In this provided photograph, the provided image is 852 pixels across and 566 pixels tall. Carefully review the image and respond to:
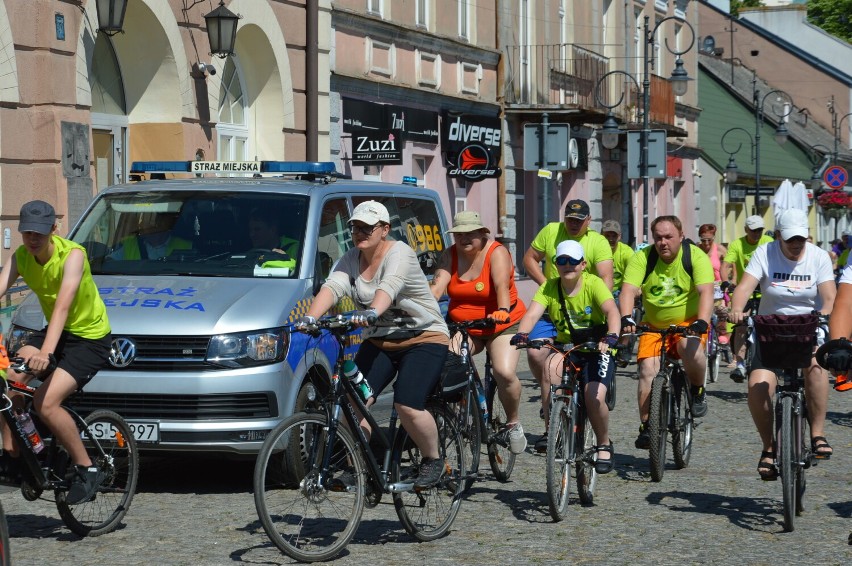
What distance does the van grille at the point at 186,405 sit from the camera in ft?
31.3

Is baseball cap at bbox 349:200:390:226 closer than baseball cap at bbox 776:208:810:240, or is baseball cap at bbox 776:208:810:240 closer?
baseball cap at bbox 349:200:390:226

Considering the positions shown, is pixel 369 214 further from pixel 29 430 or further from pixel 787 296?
pixel 787 296

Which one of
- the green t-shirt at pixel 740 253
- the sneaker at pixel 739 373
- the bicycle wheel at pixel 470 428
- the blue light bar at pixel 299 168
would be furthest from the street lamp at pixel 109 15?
the bicycle wheel at pixel 470 428

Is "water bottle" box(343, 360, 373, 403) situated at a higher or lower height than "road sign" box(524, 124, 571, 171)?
lower

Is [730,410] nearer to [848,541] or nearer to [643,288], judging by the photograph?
[643,288]

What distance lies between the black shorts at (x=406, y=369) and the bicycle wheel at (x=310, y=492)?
1.56ft

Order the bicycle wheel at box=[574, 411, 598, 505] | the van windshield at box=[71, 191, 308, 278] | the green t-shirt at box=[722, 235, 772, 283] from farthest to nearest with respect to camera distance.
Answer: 1. the green t-shirt at box=[722, 235, 772, 283]
2. the van windshield at box=[71, 191, 308, 278]
3. the bicycle wheel at box=[574, 411, 598, 505]

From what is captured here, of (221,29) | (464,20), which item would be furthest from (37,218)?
(464,20)

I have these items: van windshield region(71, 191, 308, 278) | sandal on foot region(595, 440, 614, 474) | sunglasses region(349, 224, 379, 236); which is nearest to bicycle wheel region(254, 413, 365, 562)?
sunglasses region(349, 224, 379, 236)

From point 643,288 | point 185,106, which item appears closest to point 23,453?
point 643,288

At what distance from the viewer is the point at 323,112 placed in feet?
76.7

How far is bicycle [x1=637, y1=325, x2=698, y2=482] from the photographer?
10672 millimetres

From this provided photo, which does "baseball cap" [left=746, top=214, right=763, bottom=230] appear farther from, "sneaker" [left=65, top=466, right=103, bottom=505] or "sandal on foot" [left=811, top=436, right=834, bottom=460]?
"sneaker" [left=65, top=466, right=103, bottom=505]

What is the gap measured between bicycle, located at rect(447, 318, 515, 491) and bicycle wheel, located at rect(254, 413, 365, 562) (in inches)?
39.9
